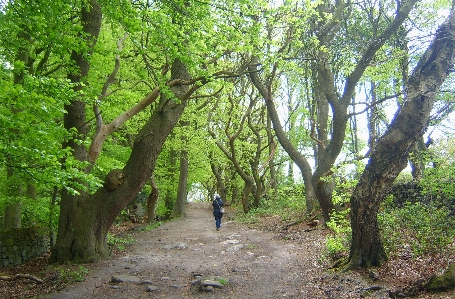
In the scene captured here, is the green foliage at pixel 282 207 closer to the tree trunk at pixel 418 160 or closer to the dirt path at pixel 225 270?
the dirt path at pixel 225 270

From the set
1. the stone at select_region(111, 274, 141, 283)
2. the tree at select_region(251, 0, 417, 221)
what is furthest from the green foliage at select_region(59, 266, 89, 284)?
the tree at select_region(251, 0, 417, 221)

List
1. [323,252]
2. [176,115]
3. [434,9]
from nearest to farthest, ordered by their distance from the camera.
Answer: [323,252] → [176,115] → [434,9]

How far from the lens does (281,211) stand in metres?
19.4

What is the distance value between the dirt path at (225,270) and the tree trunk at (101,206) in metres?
0.76

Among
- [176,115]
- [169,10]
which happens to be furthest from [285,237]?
[169,10]

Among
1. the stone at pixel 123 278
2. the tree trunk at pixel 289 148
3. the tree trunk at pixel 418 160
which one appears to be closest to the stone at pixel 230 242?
the tree trunk at pixel 289 148

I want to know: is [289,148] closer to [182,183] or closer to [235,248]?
[235,248]

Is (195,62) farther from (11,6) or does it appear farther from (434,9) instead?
(434,9)

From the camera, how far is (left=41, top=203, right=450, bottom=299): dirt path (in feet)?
22.6

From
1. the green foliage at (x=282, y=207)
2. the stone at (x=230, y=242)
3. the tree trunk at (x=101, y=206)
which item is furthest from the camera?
the green foliage at (x=282, y=207)

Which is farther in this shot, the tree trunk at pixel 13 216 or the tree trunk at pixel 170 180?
the tree trunk at pixel 170 180

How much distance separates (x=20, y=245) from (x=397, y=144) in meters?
11.0

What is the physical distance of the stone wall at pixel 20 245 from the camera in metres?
10.5

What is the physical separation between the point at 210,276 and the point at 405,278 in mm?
4131
